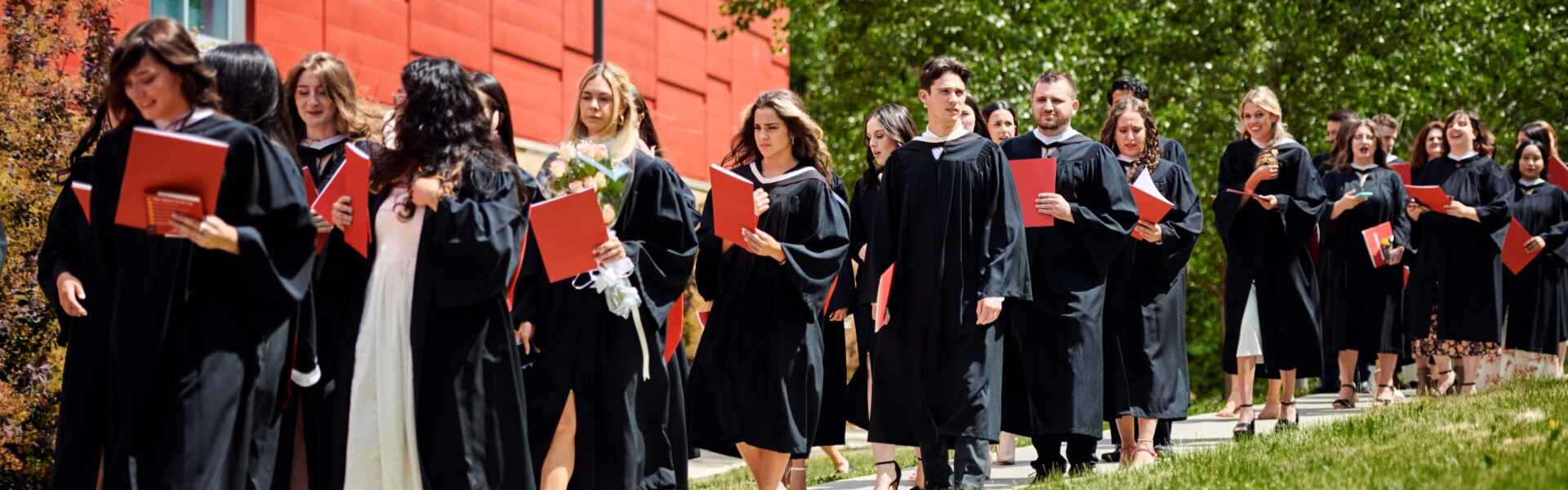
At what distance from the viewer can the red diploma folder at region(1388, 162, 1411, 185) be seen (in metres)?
13.5

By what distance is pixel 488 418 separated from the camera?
20.0 ft

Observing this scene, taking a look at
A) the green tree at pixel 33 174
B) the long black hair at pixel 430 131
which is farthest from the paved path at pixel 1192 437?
the green tree at pixel 33 174

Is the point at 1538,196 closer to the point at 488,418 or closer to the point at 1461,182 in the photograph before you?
the point at 1461,182

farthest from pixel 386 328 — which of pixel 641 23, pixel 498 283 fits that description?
pixel 641 23

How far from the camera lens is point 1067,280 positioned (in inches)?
332

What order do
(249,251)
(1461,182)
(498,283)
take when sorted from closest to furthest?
(249,251), (498,283), (1461,182)

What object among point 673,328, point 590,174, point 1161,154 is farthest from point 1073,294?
point 590,174

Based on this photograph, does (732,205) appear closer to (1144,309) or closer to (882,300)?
(882,300)

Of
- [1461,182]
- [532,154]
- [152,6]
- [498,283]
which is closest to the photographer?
[498,283]

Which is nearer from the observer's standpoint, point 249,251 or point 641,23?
point 249,251

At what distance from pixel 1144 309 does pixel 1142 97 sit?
65.9 inches

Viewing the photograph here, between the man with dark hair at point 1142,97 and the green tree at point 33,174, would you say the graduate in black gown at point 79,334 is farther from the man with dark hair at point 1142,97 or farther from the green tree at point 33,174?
the man with dark hair at point 1142,97

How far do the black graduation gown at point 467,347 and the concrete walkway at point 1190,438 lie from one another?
3.22 metres

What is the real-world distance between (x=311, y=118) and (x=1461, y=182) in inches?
359
